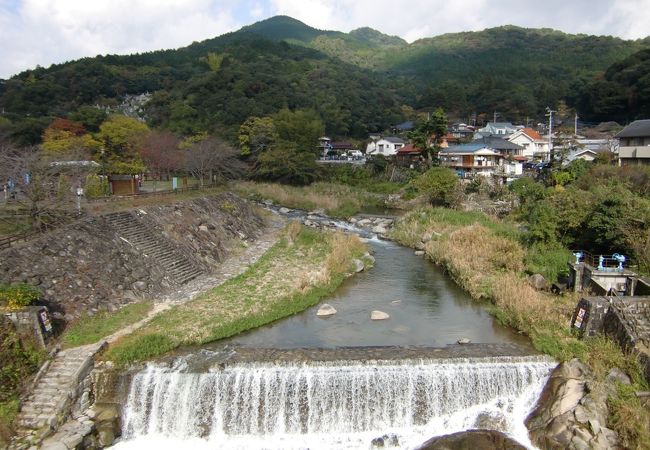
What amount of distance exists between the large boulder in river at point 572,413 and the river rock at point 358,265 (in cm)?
1147

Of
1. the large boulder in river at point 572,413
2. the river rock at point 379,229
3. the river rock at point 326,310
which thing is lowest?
the large boulder in river at point 572,413

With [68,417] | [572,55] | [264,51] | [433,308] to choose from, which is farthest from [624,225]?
[572,55]

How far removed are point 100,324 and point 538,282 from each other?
1672 centimetres

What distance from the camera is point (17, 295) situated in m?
14.1

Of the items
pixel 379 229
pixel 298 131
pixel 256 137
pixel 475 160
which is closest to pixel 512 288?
pixel 379 229

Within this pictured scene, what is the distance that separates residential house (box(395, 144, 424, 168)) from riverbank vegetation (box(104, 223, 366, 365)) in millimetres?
28709

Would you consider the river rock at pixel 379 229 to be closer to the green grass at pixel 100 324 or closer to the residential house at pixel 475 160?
the residential house at pixel 475 160

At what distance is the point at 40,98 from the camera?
72000 millimetres

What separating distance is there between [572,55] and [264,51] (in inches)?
3002

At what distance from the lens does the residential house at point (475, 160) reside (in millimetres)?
48438

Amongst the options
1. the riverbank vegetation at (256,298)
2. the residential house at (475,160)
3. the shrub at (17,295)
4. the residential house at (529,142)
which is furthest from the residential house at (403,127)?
the shrub at (17,295)

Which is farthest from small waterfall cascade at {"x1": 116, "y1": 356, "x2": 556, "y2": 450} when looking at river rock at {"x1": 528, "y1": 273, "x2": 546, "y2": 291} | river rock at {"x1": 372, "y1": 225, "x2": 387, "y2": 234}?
river rock at {"x1": 372, "y1": 225, "x2": 387, "y2": 234}

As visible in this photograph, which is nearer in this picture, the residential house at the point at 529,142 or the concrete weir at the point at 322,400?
the concrete weir at the point at 322,400

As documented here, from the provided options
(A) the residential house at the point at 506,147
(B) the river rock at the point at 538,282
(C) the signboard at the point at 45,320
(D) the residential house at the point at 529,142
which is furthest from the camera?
(D) the residential house at the point at 529,142
